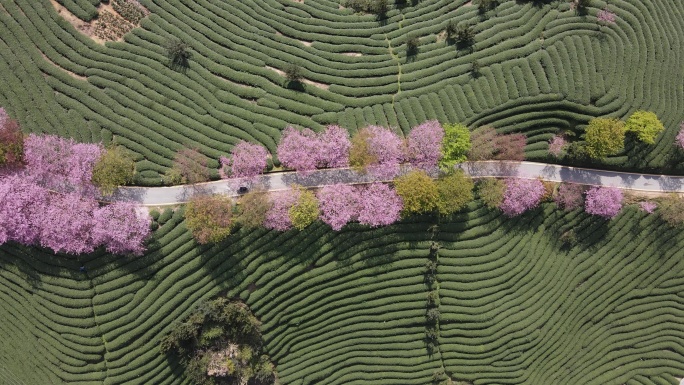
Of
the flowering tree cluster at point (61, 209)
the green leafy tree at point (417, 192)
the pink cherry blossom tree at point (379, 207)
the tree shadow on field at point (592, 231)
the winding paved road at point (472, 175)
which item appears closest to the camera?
the flowering tree cluster at point (61, 209)

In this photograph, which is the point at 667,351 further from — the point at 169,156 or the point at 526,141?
the point at 169,156

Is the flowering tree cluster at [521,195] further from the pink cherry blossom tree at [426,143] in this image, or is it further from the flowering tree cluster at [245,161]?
the flowering tree cluster at [245,161]

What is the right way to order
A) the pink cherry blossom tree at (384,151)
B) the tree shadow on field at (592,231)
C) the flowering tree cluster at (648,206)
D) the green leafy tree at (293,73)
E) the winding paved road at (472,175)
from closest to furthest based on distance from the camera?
the winding paved road at (472,175) → the pink cherry blossom tree at (384,151) → the green leafy tree at (293,73) → the flowering tree cluster at (648,206) → the tree shadow on field at (592,231)

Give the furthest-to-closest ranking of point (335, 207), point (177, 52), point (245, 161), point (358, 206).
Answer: point (177, 52), point (358, 206), point (335, 207), point (245, 161)

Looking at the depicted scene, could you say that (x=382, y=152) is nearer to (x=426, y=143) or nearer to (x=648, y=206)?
(x=426, y=143)

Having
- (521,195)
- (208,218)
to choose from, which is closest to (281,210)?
(208,218)

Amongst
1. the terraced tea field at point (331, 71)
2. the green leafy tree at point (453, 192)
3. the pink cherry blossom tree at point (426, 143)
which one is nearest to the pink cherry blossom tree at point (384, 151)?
the pink cherry blossom tree at point (426, 143)

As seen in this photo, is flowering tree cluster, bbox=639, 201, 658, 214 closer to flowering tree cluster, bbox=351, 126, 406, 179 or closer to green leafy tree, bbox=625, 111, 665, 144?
green leafy tree, bbox=625, 111, 665, 144

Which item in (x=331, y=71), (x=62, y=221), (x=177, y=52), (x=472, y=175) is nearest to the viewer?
(x=62, y=221)
